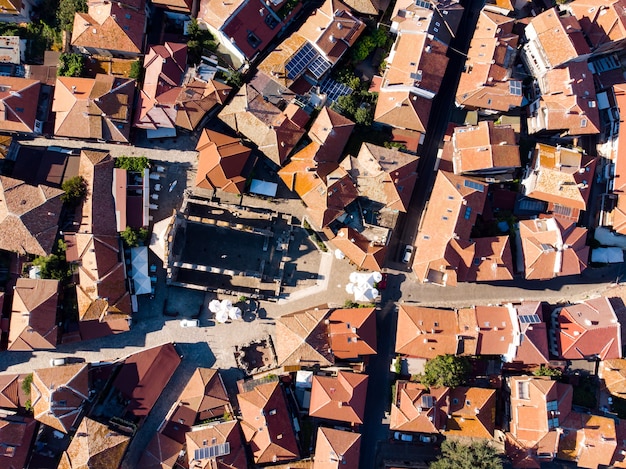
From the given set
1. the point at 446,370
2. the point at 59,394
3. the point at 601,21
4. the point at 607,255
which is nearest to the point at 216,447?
Answer: the point at 59,394

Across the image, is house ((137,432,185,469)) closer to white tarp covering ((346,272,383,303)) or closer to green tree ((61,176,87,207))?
white tarp covering ((346,272,383,303))

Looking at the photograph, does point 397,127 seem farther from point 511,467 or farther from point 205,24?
point 511,467

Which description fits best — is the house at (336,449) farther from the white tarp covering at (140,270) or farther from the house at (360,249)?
the white tarp covering at (140,270)

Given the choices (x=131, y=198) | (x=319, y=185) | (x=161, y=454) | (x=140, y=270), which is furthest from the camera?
(x=140, y=270)

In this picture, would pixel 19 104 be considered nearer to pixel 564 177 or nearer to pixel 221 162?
pixel 221 162

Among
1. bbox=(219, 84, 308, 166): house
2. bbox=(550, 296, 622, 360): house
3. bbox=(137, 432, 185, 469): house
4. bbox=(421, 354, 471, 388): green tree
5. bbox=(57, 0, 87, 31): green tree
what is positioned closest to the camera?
bbox=(421, 354, 471, 388): green tree

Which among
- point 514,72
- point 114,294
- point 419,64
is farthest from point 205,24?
point 514,72

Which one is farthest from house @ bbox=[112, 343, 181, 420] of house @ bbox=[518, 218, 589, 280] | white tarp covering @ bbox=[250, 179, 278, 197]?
house @ bbox=[518, 218, 589, 280]

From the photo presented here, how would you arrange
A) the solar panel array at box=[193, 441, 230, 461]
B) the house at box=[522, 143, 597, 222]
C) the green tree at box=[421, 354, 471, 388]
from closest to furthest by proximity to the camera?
the solar panel array at box=[193, 441, 230, 461] < the green tree at box=[421, 354, 471, 388] < the house at box=[522, 143, 597, 222]
